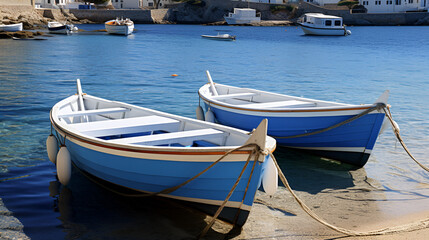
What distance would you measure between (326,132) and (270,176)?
3.41 metres

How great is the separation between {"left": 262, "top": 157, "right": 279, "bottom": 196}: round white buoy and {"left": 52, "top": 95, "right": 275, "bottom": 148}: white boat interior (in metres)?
0.34

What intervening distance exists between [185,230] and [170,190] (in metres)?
0.56

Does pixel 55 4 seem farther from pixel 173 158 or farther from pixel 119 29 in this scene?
pixel 173 158

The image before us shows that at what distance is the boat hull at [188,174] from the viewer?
525 centimetres

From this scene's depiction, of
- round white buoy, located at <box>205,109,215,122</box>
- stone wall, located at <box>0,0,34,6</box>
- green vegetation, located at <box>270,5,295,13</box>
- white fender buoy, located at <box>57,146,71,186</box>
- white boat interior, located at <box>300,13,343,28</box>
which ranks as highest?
green vegetation, located at <box>270,5,295,13</box>

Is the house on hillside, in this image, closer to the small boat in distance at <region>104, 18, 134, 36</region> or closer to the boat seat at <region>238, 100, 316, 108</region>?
the small boat in distance at <region>104, 18, 134, 36</region>

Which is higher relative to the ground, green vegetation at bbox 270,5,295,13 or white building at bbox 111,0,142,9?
white building at bbox 111,0,142,9

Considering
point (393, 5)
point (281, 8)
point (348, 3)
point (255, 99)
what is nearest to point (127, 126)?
point (255, 99)

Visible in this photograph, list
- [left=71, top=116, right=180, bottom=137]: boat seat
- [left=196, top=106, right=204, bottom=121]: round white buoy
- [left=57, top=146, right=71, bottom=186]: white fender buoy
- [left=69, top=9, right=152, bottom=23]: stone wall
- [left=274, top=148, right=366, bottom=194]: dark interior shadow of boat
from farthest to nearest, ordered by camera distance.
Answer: [left=69, top=9, right=152, bottom=23]: stone wall < [left=196, top=106, right=204, bottom=121]: round white buoy < [left=274, top=148, right=366, bottom=194]: dark interior shadow of boat < [left=71, top=116, right=180, bottom=137]: boat seat < [left=57, top=146, right=71, bottom=186]: white fender buoy

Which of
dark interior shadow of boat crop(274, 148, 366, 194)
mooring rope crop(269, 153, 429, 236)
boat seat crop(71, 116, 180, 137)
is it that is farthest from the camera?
dark interior shadow of boat crop(274, 148, 366, 194)

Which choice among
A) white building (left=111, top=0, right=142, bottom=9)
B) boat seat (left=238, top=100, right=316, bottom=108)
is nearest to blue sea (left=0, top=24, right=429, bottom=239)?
boat seat (left=238, top=100, right=316, bottom=108)

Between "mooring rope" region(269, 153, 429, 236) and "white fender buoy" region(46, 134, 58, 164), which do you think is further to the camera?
"white fender buoy" region(46, 134, 58, 164)

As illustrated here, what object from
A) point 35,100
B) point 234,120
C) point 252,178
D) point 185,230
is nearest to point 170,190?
point 185,230

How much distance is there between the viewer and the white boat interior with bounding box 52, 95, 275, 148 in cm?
643
